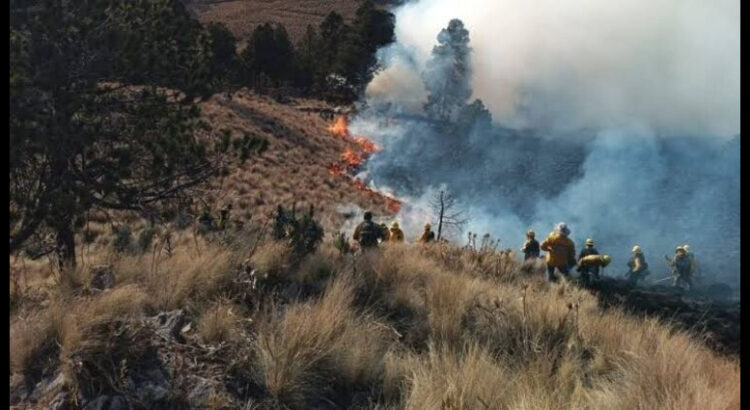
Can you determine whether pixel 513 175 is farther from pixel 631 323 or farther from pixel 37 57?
pixel 37 57

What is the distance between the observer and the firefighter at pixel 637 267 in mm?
8008

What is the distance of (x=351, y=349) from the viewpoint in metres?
4.59

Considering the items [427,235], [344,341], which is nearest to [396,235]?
[427,235]

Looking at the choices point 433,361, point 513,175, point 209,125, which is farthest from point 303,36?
point 513,175

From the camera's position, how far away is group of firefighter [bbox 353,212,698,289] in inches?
315

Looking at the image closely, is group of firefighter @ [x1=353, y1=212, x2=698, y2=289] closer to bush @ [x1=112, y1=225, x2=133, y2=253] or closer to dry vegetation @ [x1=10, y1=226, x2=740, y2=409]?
dry vegetation @ [x1=10, y1=226, x2=740, y2=409]

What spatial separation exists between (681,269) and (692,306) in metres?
0.45

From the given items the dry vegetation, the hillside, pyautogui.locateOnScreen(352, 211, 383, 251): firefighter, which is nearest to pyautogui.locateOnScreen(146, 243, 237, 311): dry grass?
the dry vegetation

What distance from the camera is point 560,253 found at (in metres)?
10.2

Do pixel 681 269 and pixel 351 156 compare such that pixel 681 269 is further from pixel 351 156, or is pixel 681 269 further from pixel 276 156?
pixel 276 156

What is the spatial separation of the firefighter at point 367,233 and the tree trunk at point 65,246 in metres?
3.72

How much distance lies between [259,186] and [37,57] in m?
2.82

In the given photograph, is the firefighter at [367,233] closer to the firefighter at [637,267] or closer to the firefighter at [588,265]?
the firefighter at [588,265]

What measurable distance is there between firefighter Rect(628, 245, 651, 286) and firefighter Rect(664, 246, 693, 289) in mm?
841
